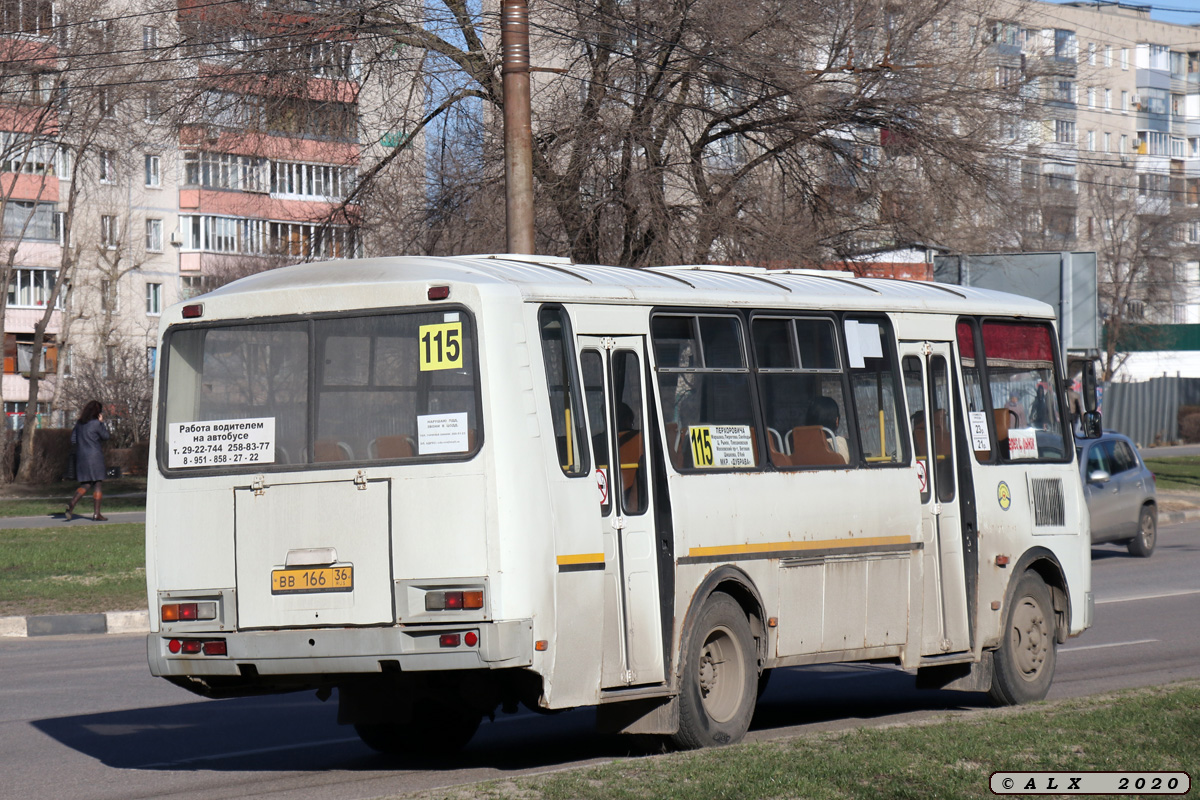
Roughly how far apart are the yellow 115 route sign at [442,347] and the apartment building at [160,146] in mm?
15633

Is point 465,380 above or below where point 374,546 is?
above

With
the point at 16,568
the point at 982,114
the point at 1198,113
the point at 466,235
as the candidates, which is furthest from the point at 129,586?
the point at 1198,113

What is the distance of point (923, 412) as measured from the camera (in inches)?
421

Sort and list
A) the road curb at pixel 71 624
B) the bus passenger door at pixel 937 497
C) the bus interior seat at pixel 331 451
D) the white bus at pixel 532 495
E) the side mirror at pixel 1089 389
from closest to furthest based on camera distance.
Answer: the white bus at pixel 532 495
the bus interior seat at pixel 331 451
the bus passenger door at pixel 937 497
the side mirror at pixel 1089 389
the road curb at pixel 71 624

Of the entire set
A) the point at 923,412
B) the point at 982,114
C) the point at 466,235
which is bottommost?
the point at 923,412

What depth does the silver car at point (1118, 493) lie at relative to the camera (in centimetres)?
2211

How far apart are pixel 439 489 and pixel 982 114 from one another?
19.4 m

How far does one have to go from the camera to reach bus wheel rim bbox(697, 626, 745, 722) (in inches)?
353

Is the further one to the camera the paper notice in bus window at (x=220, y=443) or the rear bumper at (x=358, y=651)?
the paper notice in bus window at (x=220, y=443)

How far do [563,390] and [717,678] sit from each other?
198cm

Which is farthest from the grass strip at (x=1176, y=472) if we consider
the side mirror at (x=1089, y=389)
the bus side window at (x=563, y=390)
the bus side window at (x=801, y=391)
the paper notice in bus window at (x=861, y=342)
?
the bus side window at (x=563, y=390)

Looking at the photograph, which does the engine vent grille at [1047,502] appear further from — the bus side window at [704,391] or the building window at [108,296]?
the building window at [108,296]

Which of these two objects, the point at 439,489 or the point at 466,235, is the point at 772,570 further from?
the point at 466,235

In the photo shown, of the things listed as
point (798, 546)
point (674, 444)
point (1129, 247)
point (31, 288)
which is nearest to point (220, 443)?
point (674, 444)
